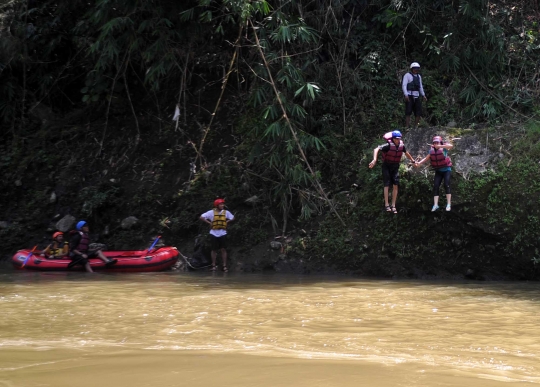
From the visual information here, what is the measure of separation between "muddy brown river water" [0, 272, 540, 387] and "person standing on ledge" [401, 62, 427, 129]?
3.46m

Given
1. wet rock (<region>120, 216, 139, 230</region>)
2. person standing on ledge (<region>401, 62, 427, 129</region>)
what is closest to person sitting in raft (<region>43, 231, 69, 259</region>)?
wet rock (<region>120, 216, 139, 230</region>)

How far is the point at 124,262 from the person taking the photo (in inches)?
487

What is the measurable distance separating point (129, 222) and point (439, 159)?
6.18m

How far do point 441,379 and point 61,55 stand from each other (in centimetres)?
1377

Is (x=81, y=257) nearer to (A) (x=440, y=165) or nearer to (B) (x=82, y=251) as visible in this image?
(B) (x=82, y=251)

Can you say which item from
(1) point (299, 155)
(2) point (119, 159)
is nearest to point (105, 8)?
(2) point (119, 159)

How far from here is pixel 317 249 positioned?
11977mm

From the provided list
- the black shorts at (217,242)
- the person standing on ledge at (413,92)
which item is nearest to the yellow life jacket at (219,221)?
the black shorts at (217,242)

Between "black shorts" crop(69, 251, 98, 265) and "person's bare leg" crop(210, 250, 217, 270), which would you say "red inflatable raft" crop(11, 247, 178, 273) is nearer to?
"black shorts" crop(69, 251, 98, 265)

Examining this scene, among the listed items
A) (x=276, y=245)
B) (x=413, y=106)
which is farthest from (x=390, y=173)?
(x=276, y=245)

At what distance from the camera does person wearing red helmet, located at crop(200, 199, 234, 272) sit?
12.3 metres

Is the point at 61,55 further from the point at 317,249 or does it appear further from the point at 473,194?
the point at 473,194

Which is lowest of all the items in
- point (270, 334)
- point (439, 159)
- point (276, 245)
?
point (270, 334)

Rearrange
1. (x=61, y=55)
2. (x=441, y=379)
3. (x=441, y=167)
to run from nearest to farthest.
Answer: (x=441, y=379) → (x=441, y=167) → (x=61, y=55)
